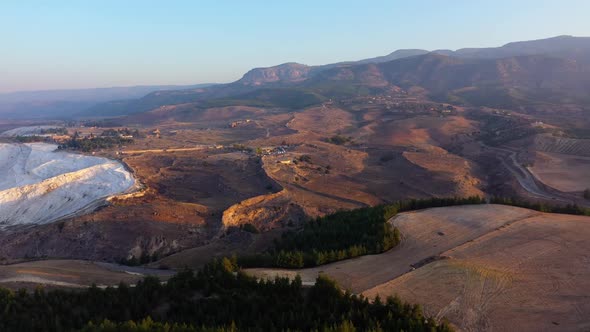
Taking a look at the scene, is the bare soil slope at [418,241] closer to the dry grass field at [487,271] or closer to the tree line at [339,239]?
the dry grass field at [487,271]

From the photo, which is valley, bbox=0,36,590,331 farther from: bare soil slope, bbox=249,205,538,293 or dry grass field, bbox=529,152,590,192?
dry grass field, bbox=529,152,590,192

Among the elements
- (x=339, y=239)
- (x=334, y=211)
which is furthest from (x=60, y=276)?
(x=334, y=211)

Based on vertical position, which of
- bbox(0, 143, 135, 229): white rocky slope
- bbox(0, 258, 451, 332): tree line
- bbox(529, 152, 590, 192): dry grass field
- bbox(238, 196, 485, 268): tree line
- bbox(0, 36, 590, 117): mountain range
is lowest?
bbox(529, 152, 590, 192): dry grass field

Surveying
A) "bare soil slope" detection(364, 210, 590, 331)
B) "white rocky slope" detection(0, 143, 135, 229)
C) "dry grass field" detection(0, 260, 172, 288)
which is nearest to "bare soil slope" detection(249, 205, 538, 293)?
"bare soil slope" detection(364, 210, 590, 331)

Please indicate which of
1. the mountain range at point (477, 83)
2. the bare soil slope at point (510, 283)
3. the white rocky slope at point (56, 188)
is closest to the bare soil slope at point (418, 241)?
the bare soil slope at point (510, 283)

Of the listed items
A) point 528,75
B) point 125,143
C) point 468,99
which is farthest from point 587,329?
point 528,75

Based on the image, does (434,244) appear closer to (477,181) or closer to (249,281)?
(249,281)
